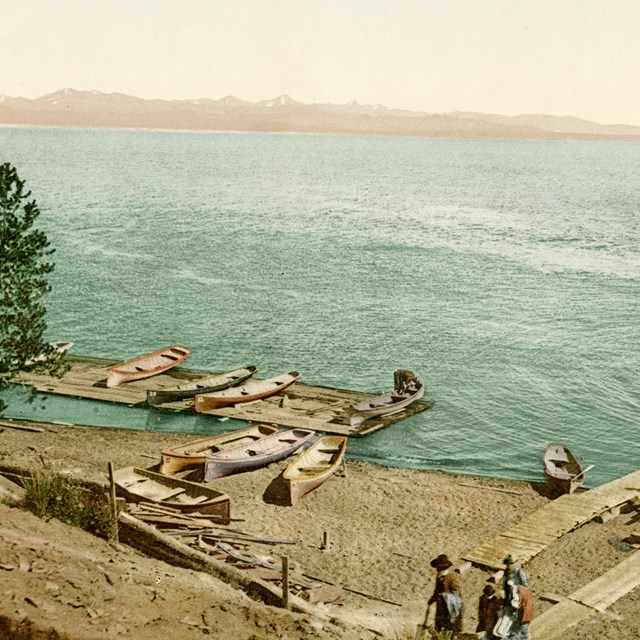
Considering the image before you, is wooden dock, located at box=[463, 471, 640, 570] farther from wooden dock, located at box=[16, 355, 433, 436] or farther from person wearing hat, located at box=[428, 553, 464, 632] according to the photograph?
wooden dock, located at box=[16, 355, 433, 436]

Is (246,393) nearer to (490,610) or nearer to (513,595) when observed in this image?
(490,610)

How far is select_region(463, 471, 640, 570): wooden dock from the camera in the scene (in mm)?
23812

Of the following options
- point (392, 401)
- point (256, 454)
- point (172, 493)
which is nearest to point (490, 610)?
point (172, 493)

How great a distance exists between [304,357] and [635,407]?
20.5 m

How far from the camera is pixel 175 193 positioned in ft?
446

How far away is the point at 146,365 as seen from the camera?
4425cm

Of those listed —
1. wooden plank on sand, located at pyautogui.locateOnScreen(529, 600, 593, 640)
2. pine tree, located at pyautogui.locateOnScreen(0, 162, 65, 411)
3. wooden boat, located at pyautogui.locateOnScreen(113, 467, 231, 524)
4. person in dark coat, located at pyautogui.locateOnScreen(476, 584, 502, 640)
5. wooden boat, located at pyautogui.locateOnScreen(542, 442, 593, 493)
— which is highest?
pine tree, located at pyautogui.locateOnScreen(0, 162, 65, 411)

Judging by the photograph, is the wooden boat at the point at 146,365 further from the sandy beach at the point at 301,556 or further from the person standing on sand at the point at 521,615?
the person standing on sand at the point at 521,615

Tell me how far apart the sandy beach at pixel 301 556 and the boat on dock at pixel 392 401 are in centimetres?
459

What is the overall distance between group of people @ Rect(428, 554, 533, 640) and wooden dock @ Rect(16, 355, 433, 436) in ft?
68.8

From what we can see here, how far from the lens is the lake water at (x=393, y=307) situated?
39312 mm

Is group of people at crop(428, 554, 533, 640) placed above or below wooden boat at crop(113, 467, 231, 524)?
above

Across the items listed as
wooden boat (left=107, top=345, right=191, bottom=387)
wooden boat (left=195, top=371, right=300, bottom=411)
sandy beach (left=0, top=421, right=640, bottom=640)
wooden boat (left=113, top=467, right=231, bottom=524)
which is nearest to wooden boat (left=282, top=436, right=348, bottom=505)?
sandy beach (left=0, top=421, right=640, bottom=640)

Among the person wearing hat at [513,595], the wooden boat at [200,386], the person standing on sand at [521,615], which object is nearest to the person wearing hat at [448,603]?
the person wearing hat at [513,595]
